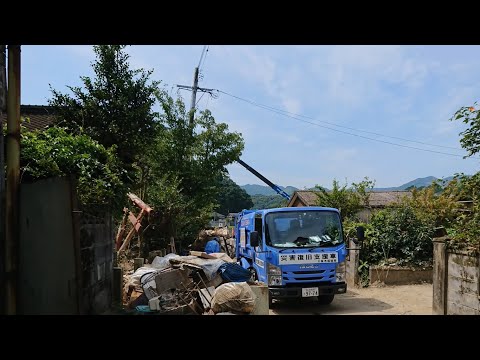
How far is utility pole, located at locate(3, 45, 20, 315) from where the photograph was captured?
3180mm

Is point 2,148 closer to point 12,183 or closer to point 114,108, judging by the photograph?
point 12,183

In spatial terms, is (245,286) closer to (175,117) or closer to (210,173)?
(210,173)

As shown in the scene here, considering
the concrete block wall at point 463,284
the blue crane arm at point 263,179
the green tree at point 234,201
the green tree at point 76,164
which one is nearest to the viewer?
the green tree at point 76,164

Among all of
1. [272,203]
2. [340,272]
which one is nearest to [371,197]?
[340,272]

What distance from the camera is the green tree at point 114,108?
8.15 m

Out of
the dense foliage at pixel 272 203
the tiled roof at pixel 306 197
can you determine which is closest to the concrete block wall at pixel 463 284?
the dense foliage at pixel 272 203

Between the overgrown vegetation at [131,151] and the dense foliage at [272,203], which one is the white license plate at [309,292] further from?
the dense foliage at [272,203]

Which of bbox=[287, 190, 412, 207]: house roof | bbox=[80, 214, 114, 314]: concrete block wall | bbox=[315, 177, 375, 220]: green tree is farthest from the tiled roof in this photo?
bbox=[80, 214, 114, 314]: concrete block wall

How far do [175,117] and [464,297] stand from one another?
50.5 ft

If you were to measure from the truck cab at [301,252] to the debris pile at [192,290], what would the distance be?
0.71 metres

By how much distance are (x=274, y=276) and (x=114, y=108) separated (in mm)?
4927
